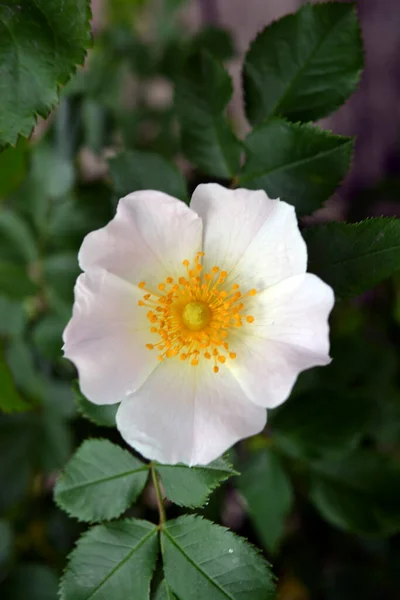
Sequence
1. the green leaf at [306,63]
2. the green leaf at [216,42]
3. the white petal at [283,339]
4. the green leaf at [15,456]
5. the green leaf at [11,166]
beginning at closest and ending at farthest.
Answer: the white petal at [283,339] → the green leaf at [306,63] → the green leaf at [11,166] → the green leaf at [15,456] → the green leaf at [216,42]

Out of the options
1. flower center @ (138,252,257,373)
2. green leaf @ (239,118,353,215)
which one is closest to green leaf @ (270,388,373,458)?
flower center @ (138,252,257,373)

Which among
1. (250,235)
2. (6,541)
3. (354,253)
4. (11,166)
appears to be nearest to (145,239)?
(250,235)

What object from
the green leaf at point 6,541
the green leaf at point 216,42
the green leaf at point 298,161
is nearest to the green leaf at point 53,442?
the green leaf at point 6,541

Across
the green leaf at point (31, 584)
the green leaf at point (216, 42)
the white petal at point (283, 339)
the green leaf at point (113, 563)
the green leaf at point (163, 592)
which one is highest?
the green leaf at point (216, 42)

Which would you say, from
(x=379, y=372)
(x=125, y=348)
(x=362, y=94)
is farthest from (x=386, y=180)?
(x=125, y=348)

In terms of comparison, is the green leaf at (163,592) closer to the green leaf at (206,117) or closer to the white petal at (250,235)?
the white petal at (250,235)

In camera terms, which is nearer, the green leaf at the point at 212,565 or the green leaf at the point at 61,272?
the green leaf at the point at 212,565

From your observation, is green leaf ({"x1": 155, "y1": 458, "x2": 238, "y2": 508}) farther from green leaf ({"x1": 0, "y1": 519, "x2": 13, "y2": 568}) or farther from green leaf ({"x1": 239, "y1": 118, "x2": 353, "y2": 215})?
green leaf ({"x1": 0, "y1": 519, "x2": 13, "y2": 568})

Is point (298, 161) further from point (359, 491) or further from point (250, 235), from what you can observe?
point (359, 491)
